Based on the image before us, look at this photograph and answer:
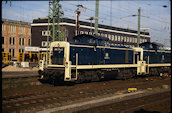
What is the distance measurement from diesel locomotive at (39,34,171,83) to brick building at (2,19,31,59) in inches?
1736

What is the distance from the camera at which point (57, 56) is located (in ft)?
58.3

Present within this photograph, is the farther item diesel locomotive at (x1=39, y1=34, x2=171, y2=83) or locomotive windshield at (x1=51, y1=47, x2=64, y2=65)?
locomotive windshield at (x1=51, y1=47, x2=64, y2=65)

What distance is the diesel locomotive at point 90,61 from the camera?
16.8m

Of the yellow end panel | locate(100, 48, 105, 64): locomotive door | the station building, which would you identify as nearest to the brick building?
the station building

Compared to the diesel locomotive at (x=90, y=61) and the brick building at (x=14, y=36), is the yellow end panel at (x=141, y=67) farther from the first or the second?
the brick building at (x=14, y=36)

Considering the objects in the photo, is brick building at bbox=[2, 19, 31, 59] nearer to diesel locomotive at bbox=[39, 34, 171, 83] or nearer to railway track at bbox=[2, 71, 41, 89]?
diesel locomotive at bbox=[39, 34, 171, 83]

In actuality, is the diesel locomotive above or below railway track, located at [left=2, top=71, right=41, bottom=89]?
above

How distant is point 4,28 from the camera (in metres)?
59.0

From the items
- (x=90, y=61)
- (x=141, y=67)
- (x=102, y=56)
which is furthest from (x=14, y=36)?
(x=90, y=61)

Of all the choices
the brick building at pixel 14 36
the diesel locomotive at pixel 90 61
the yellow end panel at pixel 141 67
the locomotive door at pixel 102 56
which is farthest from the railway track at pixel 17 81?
the brick building at pixel 14 36

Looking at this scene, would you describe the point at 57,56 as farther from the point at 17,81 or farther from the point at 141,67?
the point at 141,67

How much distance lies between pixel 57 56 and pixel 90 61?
9.20 ft

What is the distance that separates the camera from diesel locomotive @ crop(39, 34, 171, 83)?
1678 cm

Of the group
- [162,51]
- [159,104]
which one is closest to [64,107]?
[159,104]
